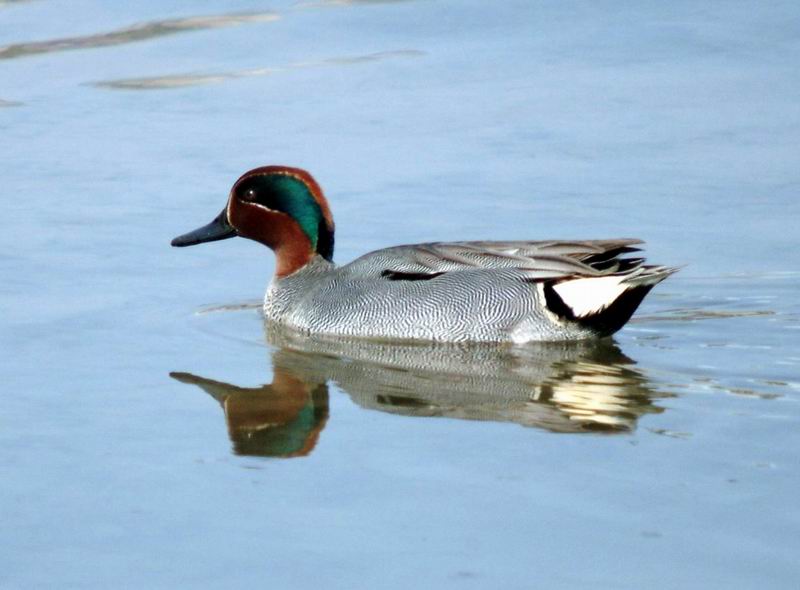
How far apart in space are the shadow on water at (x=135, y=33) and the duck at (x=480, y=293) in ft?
23.3

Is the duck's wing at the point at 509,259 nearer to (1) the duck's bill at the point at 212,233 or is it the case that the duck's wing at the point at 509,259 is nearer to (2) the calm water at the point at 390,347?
(2) the calm water at the point at 390,347

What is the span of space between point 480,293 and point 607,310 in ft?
2.20

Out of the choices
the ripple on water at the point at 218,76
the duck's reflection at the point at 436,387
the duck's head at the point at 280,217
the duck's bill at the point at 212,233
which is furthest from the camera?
the ripple on water at the point at 218,76

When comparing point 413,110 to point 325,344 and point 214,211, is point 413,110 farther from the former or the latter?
point 325,344

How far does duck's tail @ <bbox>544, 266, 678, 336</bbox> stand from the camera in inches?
300

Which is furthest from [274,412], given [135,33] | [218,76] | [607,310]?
[135,33]

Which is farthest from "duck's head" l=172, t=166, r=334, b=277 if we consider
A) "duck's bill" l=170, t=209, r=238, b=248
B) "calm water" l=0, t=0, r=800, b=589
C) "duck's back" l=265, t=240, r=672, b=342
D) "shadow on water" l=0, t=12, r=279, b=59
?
"shadow on water" l=0, t=12, r=279, b=59

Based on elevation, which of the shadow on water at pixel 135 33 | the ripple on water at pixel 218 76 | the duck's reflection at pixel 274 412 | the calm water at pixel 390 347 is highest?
the shadow on water at pixel 135 33

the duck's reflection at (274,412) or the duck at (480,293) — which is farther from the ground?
the duck at (480,293)

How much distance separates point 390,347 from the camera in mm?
7914

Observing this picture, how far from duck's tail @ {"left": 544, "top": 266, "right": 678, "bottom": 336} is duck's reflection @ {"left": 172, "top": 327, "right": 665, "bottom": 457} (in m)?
0.16

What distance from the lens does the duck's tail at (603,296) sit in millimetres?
7613

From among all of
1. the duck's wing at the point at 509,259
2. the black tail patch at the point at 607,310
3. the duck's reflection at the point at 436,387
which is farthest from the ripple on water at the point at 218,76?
the black tail patch at the point at 607,310

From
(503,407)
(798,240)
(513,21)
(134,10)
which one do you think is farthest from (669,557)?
(134,10)
